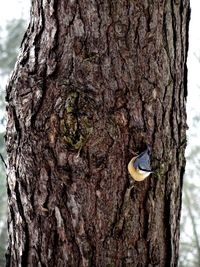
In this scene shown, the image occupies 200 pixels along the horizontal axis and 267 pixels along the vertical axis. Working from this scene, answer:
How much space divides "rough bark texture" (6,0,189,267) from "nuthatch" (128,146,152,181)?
0.06 ft

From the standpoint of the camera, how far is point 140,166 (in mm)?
911

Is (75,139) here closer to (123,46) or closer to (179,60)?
(123,46)

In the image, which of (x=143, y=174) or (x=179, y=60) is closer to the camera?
(x=143, y=174)

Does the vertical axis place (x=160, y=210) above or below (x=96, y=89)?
below

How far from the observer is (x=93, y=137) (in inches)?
36.3

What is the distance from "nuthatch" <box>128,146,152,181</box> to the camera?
916 millimetres

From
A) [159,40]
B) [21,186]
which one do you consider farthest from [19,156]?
[159,40]

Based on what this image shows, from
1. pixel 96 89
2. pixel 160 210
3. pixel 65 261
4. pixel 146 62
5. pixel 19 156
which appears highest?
pixel 146 62

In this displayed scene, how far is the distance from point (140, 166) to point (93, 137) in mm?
140

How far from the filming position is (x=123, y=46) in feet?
3.25

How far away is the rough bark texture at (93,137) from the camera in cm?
92

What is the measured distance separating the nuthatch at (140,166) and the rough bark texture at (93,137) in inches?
0.7

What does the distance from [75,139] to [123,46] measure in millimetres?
294

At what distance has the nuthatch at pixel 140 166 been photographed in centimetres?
92
